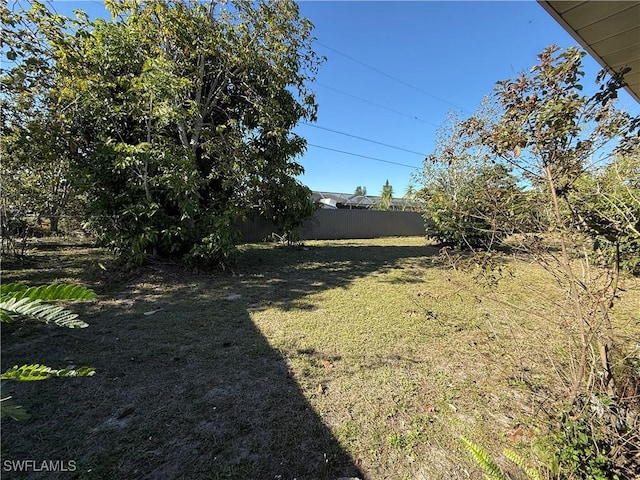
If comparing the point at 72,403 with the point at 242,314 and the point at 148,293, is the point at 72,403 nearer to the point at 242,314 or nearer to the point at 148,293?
the point at 242,314

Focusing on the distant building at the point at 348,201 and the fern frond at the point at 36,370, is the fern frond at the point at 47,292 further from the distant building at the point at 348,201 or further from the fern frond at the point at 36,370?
the distant building at the point at 348,201

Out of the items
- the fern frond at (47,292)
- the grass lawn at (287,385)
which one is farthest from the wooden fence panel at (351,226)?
the fern frond at (47,292)

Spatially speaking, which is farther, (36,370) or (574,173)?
(574,173)

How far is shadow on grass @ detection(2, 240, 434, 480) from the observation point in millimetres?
1465

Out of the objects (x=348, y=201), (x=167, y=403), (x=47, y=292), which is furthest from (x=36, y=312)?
(x=348, y=201)

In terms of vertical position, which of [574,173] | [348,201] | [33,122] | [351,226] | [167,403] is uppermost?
[348,201]

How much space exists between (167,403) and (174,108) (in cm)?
389

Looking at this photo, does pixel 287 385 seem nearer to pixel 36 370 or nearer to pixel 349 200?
pixel 36 370

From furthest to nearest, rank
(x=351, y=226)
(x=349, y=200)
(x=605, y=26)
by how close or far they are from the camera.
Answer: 1. (x=349, y=200)
2. (x=351, y=226)
3. (x=605, y=26)

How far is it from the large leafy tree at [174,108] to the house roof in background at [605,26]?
417 cm

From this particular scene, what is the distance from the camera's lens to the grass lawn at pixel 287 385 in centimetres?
151

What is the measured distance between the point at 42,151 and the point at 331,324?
4.71m

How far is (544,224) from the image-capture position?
1500mm

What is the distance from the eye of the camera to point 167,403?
1.88 metres
